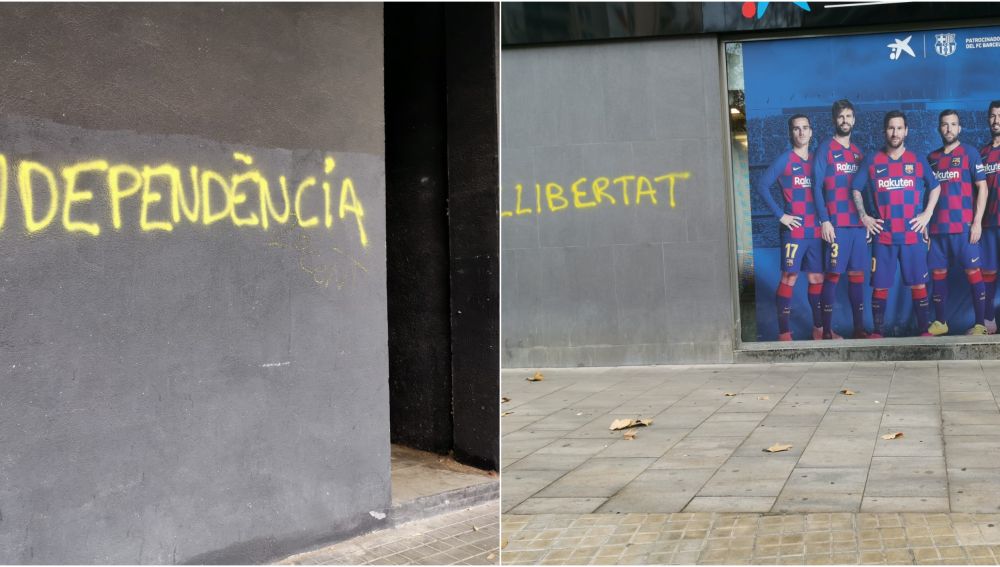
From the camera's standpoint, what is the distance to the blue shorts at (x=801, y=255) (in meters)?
11.3

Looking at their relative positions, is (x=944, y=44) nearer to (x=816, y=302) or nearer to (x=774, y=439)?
(x=816, y=302)

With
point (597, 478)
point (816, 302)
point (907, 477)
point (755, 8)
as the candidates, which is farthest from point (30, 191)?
point (816, 302)

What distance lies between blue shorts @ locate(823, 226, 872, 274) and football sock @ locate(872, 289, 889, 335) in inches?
12.8

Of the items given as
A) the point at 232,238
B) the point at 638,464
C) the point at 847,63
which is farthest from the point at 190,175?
the point at 847,63

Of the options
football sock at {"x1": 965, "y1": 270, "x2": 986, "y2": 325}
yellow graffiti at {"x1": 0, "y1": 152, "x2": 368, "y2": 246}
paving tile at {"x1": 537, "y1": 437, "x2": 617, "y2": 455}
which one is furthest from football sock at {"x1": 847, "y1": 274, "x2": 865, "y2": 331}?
yellow graffiti at {"x1": 0, "y1": 152, "x2": 368, "y2": 246}

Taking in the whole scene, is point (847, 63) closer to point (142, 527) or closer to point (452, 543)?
point (452, 543)

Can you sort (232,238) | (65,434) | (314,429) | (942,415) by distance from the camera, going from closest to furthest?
(65,434), (232,238), (314,429), (942,415)

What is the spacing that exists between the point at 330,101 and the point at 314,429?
181 centimetres

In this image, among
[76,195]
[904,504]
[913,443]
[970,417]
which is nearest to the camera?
[76,195]

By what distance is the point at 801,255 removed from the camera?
37.1ft

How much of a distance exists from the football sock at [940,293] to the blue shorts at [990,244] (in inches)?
18.4

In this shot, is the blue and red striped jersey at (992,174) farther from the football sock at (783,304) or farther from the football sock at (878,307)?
the football sock at (783,304)

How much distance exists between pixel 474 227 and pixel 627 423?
2.21 m

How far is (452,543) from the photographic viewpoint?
5.48 meters
